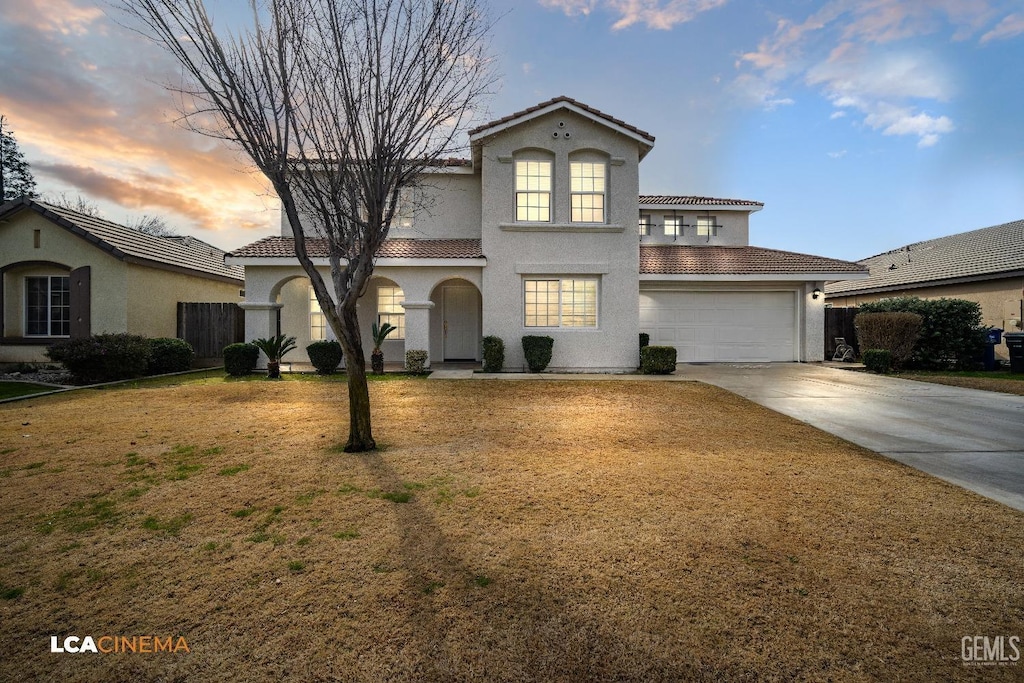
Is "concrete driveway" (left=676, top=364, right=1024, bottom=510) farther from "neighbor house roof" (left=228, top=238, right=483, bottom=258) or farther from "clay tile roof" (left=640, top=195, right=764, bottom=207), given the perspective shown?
"clay tile roof" (left=640, top=195, right=764, bottom=207)

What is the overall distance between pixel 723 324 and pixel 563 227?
7.57m

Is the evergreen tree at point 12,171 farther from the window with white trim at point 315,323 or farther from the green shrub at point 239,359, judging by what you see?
the green shrub at point 239,359

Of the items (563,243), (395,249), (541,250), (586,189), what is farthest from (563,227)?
(395,249)

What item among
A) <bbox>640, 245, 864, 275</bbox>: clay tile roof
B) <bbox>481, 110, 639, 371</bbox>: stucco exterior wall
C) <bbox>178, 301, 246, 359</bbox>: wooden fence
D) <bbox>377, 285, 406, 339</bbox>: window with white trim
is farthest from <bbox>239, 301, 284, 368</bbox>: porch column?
<bbox>640, 245, 864, 275</bbox>: clay tile roof

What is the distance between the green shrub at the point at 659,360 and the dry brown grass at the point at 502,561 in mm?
7211

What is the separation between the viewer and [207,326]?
16484 mm

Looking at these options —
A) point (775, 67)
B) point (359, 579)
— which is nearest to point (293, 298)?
point (359, 579)

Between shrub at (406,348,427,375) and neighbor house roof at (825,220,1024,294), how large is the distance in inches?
824

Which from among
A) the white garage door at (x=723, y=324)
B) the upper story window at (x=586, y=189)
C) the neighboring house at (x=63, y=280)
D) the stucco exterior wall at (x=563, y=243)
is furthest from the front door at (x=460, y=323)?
the neighboring house at (x=63, y=280)

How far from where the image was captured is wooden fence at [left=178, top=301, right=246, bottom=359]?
1648 cm

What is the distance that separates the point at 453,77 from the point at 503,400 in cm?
584

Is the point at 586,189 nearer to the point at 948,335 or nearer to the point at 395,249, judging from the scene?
the point at 395,249

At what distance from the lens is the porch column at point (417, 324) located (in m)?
13.9

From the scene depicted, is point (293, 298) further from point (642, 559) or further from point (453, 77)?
point (642, 559)
